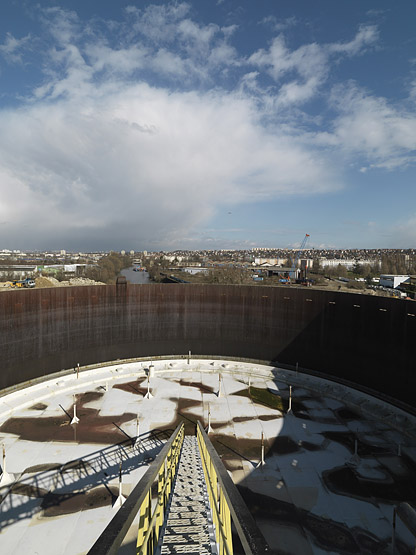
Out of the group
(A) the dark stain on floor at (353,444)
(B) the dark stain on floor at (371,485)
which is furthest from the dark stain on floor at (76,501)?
(A) the dark stain on floor at (353,444)

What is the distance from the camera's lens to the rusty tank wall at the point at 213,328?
15.8 m

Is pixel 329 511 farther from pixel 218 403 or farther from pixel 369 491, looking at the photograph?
pixel 218 403

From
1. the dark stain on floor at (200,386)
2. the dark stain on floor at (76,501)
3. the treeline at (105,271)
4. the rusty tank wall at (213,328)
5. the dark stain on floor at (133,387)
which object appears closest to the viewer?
the dark stain on floor at (76,501)

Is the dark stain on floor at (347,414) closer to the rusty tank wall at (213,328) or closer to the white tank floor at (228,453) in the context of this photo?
the white tank floor at (228,453)

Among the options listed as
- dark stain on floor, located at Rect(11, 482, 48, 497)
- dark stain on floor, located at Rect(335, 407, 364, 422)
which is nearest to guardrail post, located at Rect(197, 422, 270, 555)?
dark stain on floor, located at Rect(11, 482, 48, 497)

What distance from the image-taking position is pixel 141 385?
16.8 metres

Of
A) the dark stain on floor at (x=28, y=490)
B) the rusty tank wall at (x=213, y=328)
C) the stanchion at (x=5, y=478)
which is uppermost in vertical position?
the rusty tank wall at (x=213, y=328)

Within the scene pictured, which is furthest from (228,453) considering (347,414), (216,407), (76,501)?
(347,414)

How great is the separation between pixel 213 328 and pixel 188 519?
1673cm

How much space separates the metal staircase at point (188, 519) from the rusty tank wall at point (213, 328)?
13.2m

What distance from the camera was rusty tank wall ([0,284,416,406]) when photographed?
1583cm

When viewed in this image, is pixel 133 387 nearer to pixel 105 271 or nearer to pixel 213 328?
pixel 213 328

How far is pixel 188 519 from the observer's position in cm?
454

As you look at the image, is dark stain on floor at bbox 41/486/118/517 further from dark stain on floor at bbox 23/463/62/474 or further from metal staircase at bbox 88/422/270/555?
metal staircase at bbox 88/422/270/555
